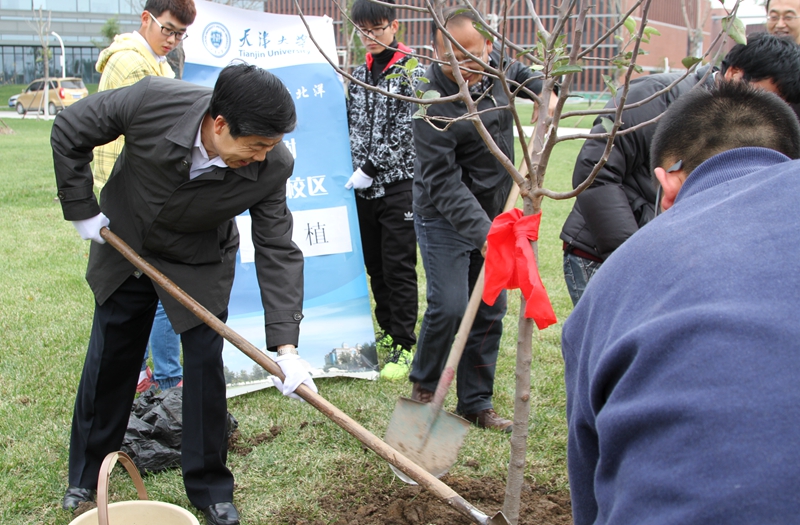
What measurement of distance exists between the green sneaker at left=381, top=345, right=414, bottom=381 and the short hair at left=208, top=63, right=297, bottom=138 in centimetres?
220

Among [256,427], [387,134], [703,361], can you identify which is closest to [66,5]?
[387,134]

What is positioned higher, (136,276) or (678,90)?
(678,90)

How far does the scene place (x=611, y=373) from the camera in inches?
37.7

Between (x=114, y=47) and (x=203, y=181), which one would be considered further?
(x=114, y=47)

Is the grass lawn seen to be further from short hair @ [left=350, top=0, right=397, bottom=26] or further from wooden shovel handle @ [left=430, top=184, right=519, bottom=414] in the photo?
short hair @ [left=350, top=0, right=397, bottom=26]

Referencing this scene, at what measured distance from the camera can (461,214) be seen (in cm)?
318

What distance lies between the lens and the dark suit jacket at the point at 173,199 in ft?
8.51

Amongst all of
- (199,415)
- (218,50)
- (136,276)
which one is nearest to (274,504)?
(199,415)

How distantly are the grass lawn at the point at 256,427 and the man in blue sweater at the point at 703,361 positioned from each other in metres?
2.13

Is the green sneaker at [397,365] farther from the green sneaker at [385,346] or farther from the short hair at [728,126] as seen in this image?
the short hair at [728,126]

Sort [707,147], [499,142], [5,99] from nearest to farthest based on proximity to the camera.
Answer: [707,147] < [499,142] < [5,99]

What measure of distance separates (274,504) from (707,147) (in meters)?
2.29

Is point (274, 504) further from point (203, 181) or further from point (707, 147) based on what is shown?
point (707, 147)

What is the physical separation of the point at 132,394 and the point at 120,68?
156 cm
